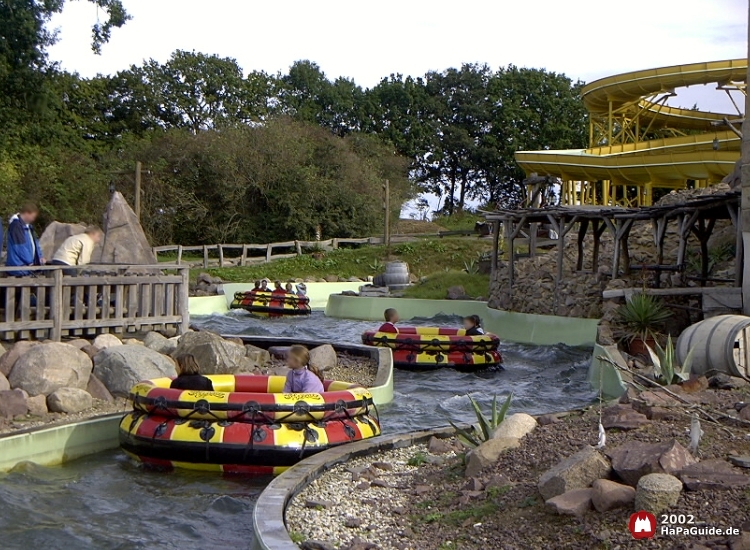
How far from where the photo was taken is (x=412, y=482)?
256 inches

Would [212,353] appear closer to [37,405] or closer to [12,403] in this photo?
[37,405]

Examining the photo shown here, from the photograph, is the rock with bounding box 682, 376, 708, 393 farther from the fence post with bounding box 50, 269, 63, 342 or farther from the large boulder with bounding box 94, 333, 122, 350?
the fence post with bounding box 50, 269, 63, 342

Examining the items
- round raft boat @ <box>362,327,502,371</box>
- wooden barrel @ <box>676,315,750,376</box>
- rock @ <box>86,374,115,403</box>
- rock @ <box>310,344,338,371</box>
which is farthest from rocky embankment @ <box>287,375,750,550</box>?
round raft boat @ <box>362,327,502,371</box>

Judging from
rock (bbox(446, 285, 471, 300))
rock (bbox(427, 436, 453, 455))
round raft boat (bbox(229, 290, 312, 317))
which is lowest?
round raft boat (bbox(229, 290, 312, 317))

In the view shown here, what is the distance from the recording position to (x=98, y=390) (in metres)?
10.8

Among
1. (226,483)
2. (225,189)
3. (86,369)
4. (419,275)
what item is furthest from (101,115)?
(226,483)

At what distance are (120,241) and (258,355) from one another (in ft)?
11.3

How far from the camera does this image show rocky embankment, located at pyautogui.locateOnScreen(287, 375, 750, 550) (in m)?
4.80

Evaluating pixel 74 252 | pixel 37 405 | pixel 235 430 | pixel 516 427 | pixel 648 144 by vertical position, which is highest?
pixel 648 144

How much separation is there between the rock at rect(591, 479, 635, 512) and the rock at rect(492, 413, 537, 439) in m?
1.84

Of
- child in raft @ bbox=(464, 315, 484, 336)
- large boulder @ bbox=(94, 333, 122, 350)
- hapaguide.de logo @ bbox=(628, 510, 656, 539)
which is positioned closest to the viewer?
hapaguide.de logo @ bbox=(628, 510, 656, 539)

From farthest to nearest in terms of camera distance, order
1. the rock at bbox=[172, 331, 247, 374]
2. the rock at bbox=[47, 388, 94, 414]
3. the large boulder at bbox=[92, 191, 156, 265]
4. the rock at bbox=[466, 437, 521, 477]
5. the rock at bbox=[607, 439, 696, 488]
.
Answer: the large boulder at bbox=[92, 191, 156, 265] → the rock at bbox=[172, 331, 247, 374] → the rock at bbox=[47, 388, 94, 414] → the rock at bbox=[466, 437, 521, 477] → the rock at bbox=[607, 439, 696, 488]

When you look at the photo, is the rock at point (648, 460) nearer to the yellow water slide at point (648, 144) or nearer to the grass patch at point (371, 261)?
the yellow water slide at point (648, 144)

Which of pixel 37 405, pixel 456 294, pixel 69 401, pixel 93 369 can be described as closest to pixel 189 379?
pixel 69 401
